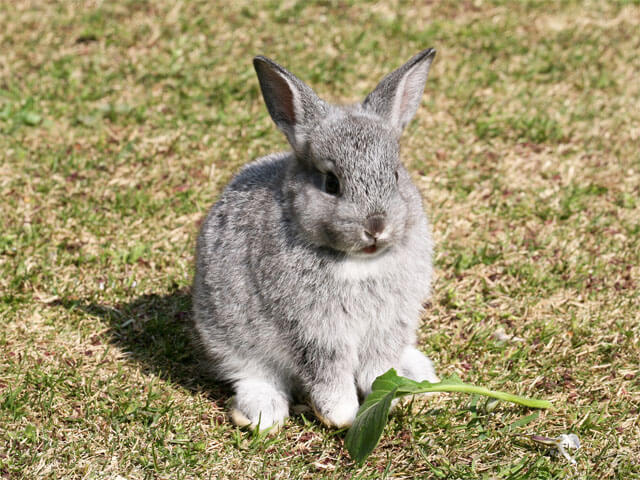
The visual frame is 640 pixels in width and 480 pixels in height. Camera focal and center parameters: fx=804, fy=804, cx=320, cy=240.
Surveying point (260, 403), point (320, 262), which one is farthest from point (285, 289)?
point (260, 403)

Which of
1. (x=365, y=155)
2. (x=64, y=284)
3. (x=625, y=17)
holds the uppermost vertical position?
(x=365, y=155)

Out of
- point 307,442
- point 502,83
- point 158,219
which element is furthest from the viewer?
point 502,83

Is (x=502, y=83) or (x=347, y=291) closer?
(x=347, y=291)

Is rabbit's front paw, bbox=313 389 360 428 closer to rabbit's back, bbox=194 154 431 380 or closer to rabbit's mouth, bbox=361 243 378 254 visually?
rabbit's back, bbox=194 154 431 380

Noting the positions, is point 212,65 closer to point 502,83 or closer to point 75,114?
point 75,114

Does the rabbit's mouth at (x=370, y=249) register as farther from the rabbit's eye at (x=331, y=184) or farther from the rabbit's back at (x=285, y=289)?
the rabbit's eye at (x=331, y=184)

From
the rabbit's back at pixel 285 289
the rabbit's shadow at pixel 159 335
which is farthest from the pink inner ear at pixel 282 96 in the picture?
the rabbit's shadow at pixel 159 335

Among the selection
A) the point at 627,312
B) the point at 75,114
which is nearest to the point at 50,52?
the point at 75,114

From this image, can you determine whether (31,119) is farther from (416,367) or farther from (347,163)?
(416,367)
